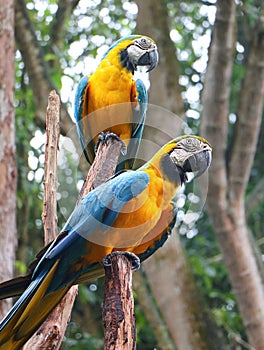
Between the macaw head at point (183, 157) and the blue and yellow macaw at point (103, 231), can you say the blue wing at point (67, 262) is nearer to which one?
the blue and yellow macaw at point (103, 231)

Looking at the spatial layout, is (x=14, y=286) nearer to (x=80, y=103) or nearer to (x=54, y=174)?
(x=54, y=174)

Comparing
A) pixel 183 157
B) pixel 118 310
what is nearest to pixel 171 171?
pixel 183 157

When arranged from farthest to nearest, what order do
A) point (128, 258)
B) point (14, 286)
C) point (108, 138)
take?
point (108, 138)
point (128, 258)
point (14, 286)

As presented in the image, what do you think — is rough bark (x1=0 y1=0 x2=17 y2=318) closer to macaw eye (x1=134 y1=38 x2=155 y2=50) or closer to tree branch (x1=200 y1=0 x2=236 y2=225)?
macaw eye (x1=134 y1=38 x2=155 y2=50)

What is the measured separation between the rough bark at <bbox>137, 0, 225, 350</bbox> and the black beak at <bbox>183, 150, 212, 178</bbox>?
5.71ft

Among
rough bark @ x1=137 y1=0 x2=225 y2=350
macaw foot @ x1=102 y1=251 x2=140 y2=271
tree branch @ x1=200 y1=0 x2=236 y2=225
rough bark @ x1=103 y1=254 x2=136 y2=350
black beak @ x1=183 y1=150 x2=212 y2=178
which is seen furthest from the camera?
rough bark @ x1=137 y1=0 x2=225 y2=350

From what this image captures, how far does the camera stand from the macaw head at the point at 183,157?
225cm

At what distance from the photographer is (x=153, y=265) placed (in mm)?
4289

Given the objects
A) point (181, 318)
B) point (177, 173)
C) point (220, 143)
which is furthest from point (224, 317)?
point (177, 173)

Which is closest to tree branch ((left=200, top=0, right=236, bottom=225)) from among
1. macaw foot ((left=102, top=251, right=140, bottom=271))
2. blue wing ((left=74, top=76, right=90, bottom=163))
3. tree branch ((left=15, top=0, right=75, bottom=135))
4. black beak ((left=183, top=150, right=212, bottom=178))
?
tree branch ((left=15, top=0, right=75, bottom=135))

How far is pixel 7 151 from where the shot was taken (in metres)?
3.71

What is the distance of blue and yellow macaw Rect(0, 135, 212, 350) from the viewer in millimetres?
1888

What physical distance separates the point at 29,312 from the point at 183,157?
76 cm

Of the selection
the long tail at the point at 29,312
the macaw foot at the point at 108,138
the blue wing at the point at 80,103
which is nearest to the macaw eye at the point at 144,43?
the blue wing at the point at 80,103
